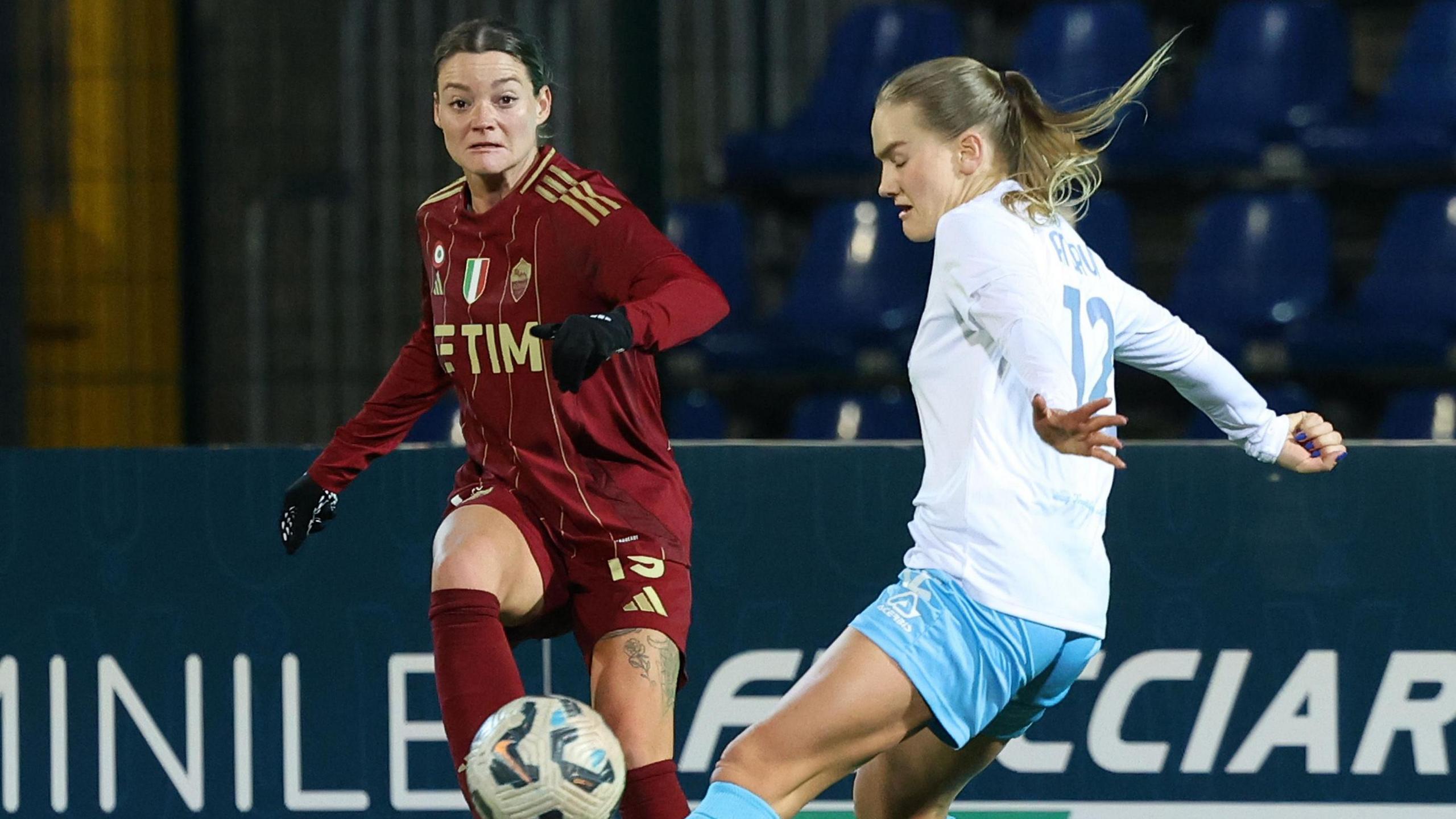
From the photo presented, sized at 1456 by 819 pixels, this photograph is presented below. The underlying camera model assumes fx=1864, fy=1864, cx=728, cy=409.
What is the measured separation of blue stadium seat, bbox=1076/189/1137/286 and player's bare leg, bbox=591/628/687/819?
126 inches

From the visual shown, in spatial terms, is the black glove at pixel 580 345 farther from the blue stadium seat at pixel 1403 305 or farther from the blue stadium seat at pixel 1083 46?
the blue stadium seat at pixel 1083 46

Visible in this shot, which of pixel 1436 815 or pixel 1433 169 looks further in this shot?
pixel 1433 169

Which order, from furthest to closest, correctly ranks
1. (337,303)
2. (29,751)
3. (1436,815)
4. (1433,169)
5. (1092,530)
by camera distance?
1. (337,303)
2. (1433,169)
3. (29,751)
4. (1436,815)
5. (1092,530)

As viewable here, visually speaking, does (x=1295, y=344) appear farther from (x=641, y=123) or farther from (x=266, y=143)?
(x=266, y=143)

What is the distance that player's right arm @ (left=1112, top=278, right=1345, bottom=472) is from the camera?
276cm

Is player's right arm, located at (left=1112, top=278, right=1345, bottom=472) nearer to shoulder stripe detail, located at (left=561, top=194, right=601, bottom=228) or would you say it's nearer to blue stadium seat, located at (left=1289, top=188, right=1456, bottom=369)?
shoulder stripe detail, located at (left=561, top=194, right=601, bottom=228)

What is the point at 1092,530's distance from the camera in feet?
8.42

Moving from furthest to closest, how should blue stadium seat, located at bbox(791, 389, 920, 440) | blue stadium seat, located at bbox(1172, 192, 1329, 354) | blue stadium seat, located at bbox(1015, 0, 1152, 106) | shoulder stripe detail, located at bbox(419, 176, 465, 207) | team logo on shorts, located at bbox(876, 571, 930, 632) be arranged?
blue stadium seat, located at bbox(1015, 0, 1152, 106), blue stadium seat, located at bbox(1172, 192, 1329, 354), blue stadium seat, located at bbox(791, 389, 920, 440), shoulder stripe detail, located at bbox(419, 176, 465, 207), team logo on shorts, located at bbox(876, 571, 930, 632)

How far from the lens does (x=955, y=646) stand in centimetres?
247

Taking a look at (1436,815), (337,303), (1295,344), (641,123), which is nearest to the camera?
(1436,815)

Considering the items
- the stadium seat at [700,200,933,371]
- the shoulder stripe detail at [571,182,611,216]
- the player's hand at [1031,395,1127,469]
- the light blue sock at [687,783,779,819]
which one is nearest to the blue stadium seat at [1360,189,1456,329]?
the stadium seat at [700,200,933,371]

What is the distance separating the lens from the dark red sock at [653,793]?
113 inches

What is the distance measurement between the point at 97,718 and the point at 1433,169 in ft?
14.2

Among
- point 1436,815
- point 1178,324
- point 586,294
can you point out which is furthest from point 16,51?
point 1436,815
